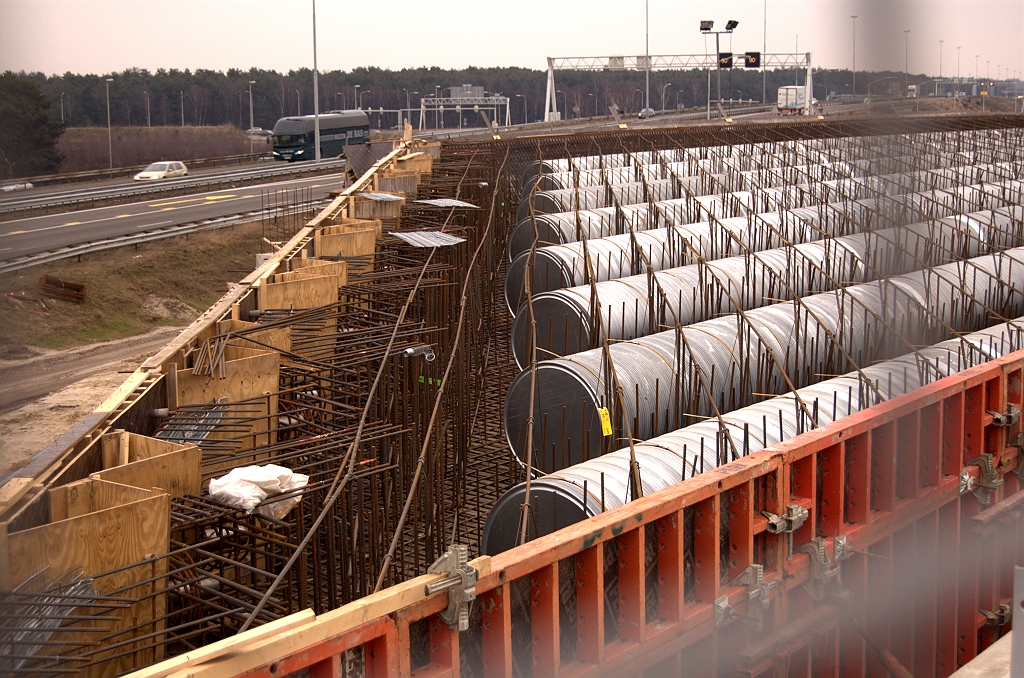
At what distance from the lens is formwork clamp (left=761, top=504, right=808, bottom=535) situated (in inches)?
282

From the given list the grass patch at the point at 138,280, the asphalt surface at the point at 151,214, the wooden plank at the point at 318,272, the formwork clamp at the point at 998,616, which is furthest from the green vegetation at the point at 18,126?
the asphalt surface at the point at 151,214

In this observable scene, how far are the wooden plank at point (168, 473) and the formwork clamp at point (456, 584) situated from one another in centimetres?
390

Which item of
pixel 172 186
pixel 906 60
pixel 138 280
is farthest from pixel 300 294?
pixel 172 186

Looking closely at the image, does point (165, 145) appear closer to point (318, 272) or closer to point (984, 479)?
point (318, 272)

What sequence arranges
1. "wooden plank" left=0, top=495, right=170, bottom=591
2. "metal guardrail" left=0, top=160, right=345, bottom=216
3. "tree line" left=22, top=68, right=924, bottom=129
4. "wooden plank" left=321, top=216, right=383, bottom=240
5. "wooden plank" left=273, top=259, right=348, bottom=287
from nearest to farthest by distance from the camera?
"wooden plank" left=0, top=495, right=170, bottom=591 → "wooden plank" left=273, top=259, right=348, bottom=287 → "wooden plank" left=321, top=216, right=383, bottom=240 → "metal guardrail" left=0, top=160, right=345, bottom=216 → "tree line" left=22, top=68, right=924, bottom=129

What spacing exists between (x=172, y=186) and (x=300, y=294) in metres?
38.3

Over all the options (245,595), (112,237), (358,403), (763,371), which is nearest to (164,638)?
(245,595)

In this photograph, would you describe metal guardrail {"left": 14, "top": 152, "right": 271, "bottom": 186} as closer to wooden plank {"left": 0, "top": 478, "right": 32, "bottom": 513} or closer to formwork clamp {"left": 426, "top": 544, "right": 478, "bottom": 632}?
wooden plank {"left": 0, "top": 478, "right": 32, "bottom": 513}

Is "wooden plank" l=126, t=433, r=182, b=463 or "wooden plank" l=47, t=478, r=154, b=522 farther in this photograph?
"wooden plank" l=126, t=433, r=182, b=463

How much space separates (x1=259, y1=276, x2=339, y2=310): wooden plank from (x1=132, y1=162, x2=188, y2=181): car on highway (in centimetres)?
4203

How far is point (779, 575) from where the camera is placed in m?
7.24

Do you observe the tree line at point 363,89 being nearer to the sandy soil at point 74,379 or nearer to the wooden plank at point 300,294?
the sandy soil at point 74,379

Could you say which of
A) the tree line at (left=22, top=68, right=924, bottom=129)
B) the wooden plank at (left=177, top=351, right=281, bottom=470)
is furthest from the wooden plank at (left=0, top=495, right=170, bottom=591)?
the tree line at (left=22, top=68, right=924, bottom=129)

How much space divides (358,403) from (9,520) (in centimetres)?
574
